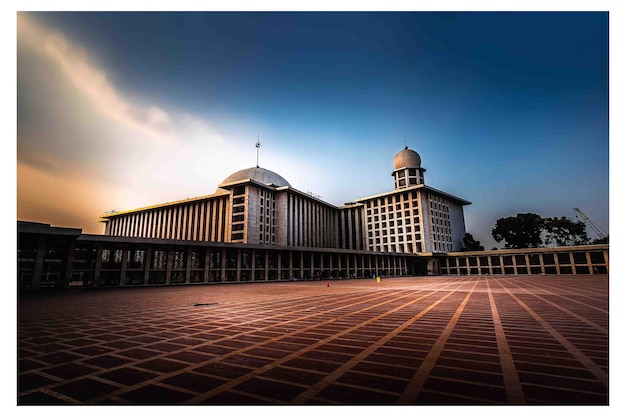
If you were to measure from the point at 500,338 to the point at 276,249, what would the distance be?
24.3 metres

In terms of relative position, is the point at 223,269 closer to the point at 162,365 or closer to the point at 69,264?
the point at 69,264

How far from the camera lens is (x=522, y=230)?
186 ft

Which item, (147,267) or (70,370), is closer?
(70,370)

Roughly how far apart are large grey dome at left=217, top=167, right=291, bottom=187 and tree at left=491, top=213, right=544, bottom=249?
151 feet

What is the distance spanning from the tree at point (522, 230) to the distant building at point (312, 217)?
902 centimetres

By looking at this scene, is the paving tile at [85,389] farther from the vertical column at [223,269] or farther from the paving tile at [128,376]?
the vertical column at [223,269]

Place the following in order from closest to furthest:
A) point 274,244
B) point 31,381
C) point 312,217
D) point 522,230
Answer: point 31,381 → point 274,244 → point 522,230 → point 312,217

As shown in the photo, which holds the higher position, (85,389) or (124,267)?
(85,389)

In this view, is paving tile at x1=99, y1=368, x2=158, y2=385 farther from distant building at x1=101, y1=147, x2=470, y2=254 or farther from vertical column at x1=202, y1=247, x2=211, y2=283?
distant building at x1=101, y1=147, x2=470, y2=254

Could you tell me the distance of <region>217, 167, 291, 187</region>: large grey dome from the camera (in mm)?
64750

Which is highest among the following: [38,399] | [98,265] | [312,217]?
[312,217]

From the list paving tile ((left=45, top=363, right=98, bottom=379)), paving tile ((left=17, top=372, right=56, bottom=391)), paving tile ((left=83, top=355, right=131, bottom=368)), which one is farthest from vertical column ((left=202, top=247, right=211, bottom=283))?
paving tile ((left=17, top=372, right=56, bottom=391))

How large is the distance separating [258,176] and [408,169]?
32.5m

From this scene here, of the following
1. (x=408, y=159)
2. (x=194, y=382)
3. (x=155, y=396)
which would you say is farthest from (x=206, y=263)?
(x=408, y=159)
